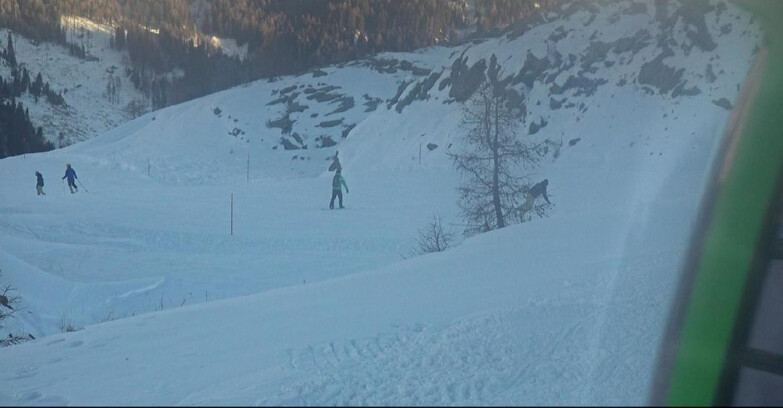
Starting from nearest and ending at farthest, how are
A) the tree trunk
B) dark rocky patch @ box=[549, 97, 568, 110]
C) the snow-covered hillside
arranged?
the snow-covered hillside, the tree trunk, dark rocky patch @ box=[549, 97, 568, 110]

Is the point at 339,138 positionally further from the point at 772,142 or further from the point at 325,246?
the point at 772,142

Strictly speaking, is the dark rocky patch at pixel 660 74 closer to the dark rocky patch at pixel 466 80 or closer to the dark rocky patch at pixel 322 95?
the dark rocky patch at pixel 466 80

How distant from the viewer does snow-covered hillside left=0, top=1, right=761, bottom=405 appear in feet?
12.8

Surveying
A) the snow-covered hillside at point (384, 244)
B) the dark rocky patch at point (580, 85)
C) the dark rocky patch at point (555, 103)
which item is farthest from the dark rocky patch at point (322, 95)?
the dark rocky patch at point (555, 103)

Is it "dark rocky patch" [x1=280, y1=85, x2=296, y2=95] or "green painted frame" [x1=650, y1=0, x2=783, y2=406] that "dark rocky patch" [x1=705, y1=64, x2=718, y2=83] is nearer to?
"green painted frame" [x1=650, y1=0, x2=783, y2=406]

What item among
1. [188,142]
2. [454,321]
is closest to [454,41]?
[188,142]

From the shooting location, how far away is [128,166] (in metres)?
38.1

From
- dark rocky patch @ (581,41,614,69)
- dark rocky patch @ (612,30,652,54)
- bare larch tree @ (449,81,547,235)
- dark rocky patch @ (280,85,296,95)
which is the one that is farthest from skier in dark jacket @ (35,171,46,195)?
dark rocky patch @ (280,85,296,95)

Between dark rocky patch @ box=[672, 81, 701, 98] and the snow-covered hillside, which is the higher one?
dark rocky patch @ box=[672, 81, 701, 98]

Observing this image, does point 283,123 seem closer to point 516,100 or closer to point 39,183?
point 516,100

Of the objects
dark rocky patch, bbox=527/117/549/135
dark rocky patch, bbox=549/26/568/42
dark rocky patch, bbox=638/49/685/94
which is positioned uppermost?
dark rocky patch, bbox=549/26/568/42

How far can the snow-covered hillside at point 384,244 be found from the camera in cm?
391

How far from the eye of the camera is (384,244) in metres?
16.6

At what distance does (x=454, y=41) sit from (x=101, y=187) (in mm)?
37551
